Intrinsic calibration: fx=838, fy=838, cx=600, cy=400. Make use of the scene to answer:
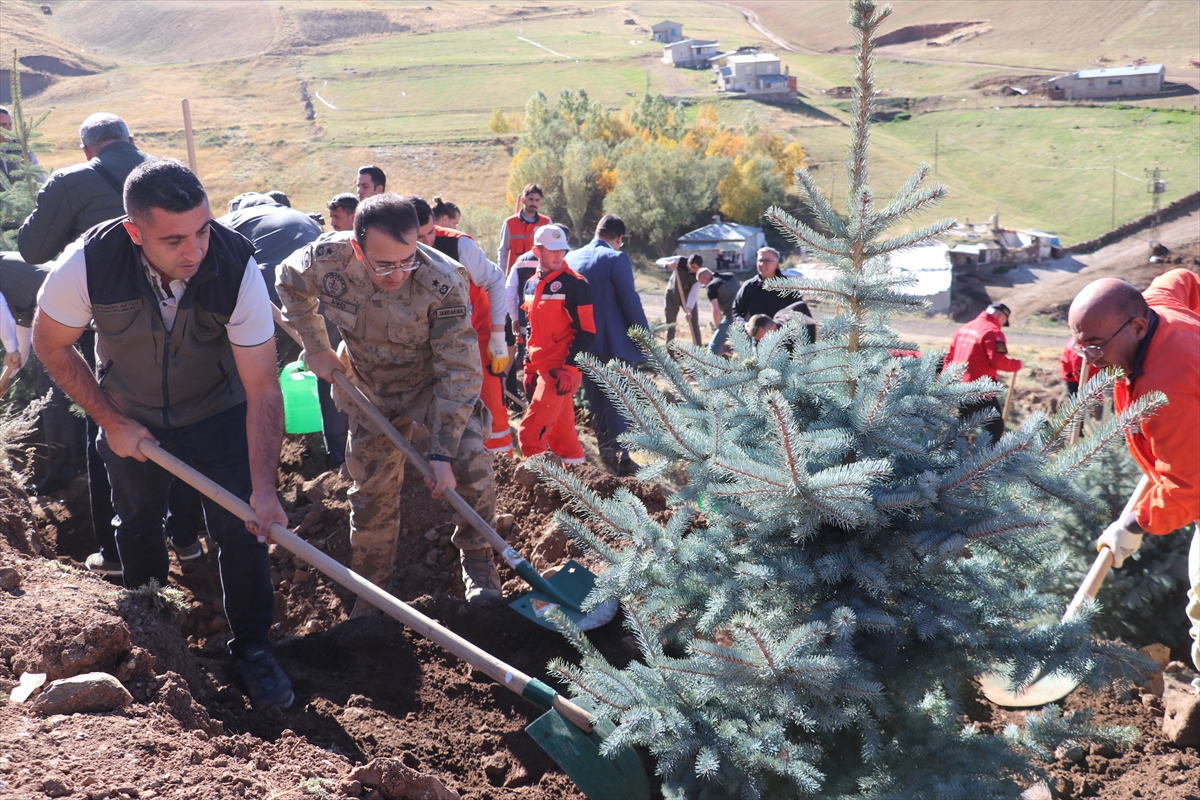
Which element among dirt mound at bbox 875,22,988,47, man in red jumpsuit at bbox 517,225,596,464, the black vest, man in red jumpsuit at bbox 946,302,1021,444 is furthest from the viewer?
dirt mound at bbox 875,22,988,47

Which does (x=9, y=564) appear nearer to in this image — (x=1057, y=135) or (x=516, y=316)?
(x=516, y=316)

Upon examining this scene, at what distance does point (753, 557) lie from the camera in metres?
2.53

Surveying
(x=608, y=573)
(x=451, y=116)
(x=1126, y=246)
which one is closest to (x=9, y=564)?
(x=608, y=573)

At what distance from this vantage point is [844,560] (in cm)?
238

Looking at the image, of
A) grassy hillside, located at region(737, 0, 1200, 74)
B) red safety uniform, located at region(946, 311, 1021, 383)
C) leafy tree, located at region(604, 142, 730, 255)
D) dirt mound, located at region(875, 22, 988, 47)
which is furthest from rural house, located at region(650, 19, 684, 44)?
red safety uniform, located at region(946, 311, 1021, 383)

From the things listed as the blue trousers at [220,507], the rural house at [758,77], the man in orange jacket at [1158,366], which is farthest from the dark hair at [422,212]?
the rural house at [758,77]

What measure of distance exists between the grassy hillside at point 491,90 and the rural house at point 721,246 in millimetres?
7317

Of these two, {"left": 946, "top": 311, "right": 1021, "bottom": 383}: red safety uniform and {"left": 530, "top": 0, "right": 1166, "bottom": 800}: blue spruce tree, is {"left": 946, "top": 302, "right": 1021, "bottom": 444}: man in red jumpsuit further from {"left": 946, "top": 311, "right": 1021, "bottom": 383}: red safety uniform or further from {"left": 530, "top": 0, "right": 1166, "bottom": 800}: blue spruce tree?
{"left": 530, "top": 0, "right": 1166, "bottom": 800}: blue spruce tree

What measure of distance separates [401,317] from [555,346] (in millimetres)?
2301

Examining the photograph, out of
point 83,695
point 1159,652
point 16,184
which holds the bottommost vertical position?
point 1159,652

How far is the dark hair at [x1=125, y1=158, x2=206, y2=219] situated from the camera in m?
2.74

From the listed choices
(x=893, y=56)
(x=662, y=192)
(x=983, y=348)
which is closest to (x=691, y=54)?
A: (x=893, y=56)

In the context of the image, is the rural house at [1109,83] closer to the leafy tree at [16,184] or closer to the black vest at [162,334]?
the leafy tree at [16,184]

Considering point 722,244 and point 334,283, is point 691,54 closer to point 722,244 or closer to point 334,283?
point 722,244
